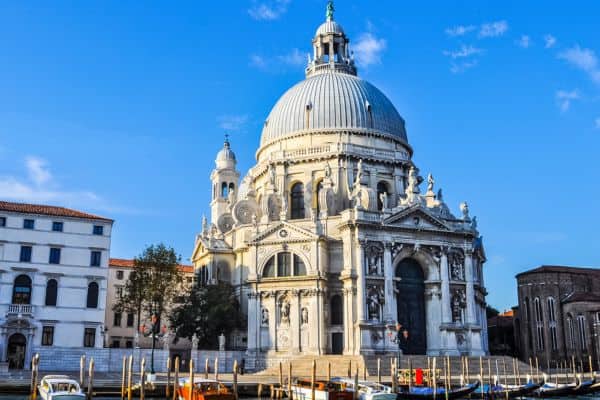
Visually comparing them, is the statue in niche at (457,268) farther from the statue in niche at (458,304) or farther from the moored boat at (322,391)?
the moored boat at (322,391)

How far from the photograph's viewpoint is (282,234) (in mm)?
45969

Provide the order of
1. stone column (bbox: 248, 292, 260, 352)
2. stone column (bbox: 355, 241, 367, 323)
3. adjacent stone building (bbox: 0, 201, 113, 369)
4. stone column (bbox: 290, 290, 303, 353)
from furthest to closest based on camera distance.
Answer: stone column (bbox: 248, 292, 260, 352) → stone column (bbox: 290, 290, 303, 353) → stone column (bbox: 355, 241, 367, 323) → adjacent stone building (bbox: 0, 201, 113, 369)

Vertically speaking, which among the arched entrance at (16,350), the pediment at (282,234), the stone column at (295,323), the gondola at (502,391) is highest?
the pediment at (282,234)

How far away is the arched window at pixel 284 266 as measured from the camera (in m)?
45.3

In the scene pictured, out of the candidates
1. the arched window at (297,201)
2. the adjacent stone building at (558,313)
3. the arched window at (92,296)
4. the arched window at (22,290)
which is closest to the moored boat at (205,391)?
the arched window at (92,296)

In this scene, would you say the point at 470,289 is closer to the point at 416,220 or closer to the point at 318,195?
the point at 416,220

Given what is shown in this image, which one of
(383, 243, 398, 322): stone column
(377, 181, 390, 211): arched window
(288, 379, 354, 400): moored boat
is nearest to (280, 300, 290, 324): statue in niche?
(383, 243, 398, 322): stone column

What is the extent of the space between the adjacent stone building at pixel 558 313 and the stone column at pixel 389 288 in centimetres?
2292

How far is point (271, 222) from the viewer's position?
48.4 meters

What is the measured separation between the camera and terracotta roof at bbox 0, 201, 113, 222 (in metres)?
41.1

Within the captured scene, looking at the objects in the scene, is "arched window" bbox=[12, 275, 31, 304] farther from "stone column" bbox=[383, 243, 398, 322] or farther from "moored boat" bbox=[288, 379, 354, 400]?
"stone column" bbox=[383, 243, 398, 322]

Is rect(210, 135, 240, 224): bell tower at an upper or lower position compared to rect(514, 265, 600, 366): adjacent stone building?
upper

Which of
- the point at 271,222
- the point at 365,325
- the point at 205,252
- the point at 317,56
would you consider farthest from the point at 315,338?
the point at 317,56

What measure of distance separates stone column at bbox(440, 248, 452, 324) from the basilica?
0.09m
